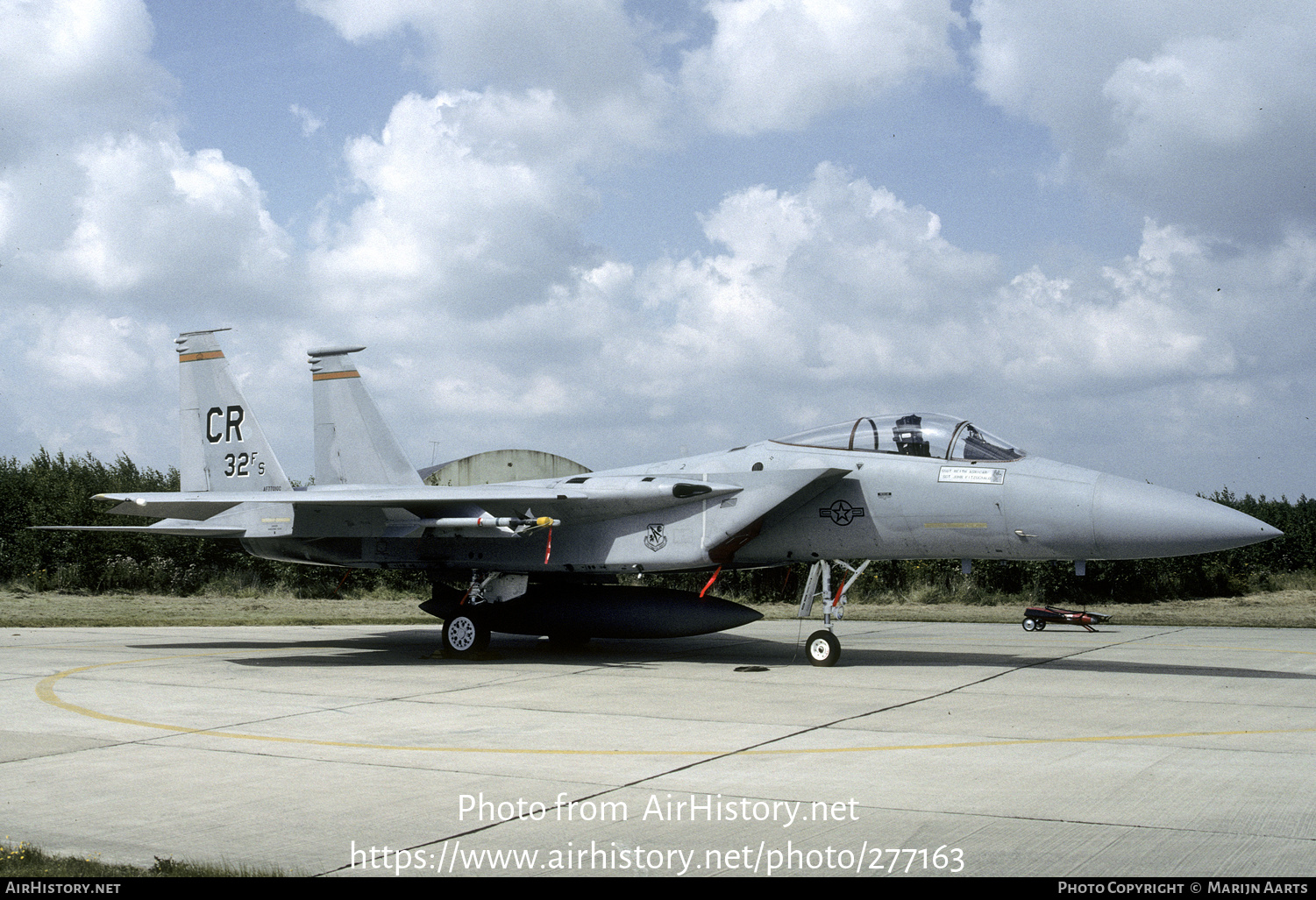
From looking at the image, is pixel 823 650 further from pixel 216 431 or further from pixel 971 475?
pixel 216 431

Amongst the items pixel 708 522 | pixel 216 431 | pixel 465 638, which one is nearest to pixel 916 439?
pixel 708 522

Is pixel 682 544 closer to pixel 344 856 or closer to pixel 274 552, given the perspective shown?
pixel 274 552

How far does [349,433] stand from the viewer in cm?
1680

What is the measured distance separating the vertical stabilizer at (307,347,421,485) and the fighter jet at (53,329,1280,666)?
Result: 59 cm

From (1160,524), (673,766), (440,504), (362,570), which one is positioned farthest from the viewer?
(362,570)

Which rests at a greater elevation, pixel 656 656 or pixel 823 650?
pixel 823 650

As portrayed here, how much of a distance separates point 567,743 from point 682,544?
5.68m

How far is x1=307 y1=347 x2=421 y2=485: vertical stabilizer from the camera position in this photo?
1680cm

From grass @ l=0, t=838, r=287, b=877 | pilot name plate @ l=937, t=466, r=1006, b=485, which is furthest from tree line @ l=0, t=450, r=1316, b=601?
grass @ l=0, t=838, r=287, b=877

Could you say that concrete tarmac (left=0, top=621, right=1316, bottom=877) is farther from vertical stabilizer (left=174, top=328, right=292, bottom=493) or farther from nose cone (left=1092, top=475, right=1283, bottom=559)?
vertical stabilizer (left=174, top=328, right=292, bottom=493)

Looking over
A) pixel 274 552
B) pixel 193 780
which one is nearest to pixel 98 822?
pixel 193 780

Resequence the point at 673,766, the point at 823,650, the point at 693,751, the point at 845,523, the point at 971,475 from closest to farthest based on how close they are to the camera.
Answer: the point at 673,766 → the point at 693,751 → the point at 971,475 → the point at 845,523 → the point at 823,650

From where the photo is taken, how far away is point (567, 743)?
7582mm

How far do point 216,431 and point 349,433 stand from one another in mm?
2109
